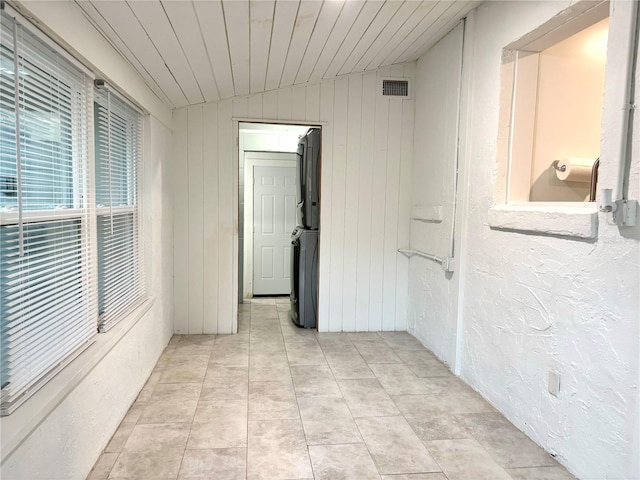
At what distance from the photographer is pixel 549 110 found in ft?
7.97

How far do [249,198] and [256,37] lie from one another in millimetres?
3180

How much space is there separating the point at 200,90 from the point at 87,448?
2568mm

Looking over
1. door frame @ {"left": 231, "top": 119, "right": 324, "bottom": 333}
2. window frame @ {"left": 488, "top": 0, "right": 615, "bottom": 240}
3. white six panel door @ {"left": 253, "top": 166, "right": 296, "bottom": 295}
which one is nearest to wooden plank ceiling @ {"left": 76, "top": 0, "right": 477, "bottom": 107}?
door frame @ {"left": 231, "top": 119, "right": 324, "bottom": 333}

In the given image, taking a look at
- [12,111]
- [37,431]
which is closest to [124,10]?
[12,111]

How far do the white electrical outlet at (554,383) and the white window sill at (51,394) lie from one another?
2.18 meters

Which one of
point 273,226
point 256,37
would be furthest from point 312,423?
point 273,226

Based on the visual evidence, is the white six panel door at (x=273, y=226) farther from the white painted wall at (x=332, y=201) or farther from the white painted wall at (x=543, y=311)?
the white painted wall at (x=543, y=311)

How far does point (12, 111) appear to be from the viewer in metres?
1.31

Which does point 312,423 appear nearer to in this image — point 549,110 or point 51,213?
point 51,213

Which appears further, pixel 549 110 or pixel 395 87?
pixel 395 87

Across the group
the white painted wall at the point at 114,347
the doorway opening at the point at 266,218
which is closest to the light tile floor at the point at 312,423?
the white painted wall at the point at 114,347

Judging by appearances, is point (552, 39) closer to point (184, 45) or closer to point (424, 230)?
point (424, 230)

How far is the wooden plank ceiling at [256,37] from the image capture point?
76.8 inches

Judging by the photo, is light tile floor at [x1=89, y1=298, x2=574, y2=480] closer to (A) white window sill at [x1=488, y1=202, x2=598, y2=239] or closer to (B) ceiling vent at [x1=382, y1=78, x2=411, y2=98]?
(A) white window sill at [x1=488, y1=202, x2=598, y2=239]
